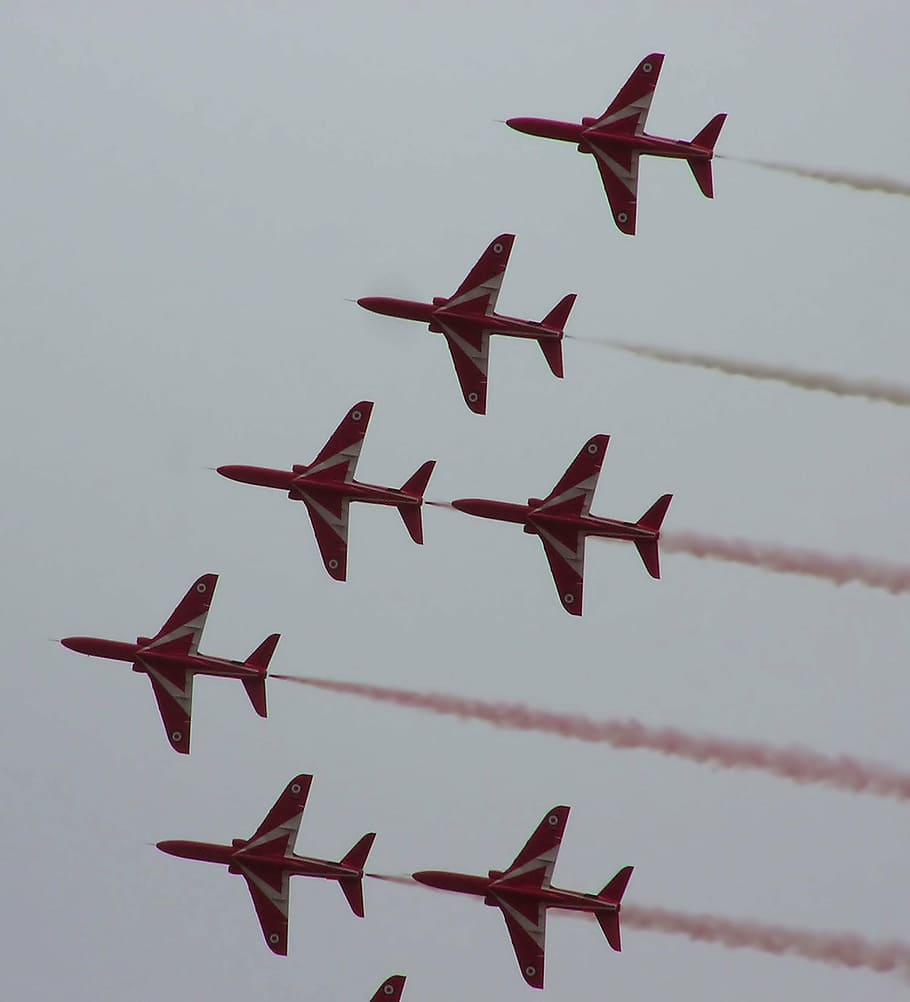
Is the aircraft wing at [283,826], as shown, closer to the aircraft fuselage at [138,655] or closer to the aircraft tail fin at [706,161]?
the aircraft fuselage at [138,655]

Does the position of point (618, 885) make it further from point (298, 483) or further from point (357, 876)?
point (298, 483)

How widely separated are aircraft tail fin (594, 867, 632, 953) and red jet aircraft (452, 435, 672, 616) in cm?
860

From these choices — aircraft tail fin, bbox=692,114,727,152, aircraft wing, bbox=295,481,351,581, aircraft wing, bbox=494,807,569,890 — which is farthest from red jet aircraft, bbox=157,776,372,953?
aircraft tail fin, bbox=692,114,727,152

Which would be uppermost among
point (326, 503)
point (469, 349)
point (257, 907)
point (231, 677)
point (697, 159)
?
point (697, 159)

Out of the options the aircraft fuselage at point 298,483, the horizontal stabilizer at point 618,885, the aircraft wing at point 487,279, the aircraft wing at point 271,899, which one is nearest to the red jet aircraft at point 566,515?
the aircraft fuselage at point 298,483

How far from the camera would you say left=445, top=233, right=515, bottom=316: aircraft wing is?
54219 millimetres

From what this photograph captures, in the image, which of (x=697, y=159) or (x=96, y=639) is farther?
(x=96, y=639)

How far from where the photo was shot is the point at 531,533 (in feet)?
178

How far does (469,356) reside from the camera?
54656mm

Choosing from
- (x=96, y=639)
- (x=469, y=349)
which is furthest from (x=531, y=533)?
(x=96, y=639)

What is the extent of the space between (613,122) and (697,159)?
331 centimetres

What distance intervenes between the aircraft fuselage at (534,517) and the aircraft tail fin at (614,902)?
32.3 feet

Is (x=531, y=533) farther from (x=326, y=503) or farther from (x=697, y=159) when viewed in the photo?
(x=697, y=159)

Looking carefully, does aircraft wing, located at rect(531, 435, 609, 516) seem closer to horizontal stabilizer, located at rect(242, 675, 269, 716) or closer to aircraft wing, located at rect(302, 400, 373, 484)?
aircraft wing, located at rect(302, 400, 373, 484)
